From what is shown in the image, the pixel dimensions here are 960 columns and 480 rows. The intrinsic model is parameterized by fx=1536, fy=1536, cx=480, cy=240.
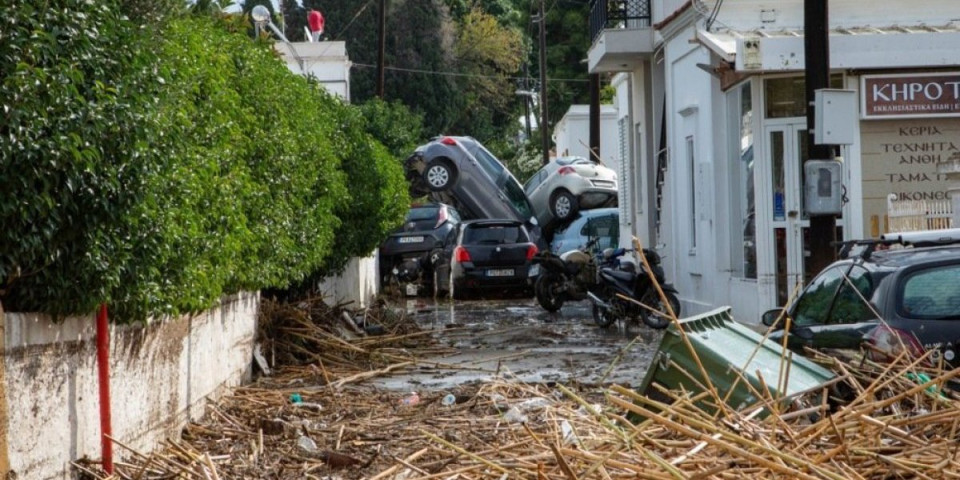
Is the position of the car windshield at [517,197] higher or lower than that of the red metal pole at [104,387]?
higher

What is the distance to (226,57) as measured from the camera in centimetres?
1248

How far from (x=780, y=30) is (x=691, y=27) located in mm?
2291

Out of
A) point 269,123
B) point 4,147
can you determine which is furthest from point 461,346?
point 4,147

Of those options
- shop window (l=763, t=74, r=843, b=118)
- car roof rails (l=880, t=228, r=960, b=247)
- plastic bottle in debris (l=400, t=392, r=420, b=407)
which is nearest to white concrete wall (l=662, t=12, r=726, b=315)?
shop window (l=763, t=74, r=843, b=118)

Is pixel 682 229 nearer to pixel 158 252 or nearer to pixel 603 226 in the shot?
pixel 603 226

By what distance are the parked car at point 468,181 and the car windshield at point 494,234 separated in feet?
18.0

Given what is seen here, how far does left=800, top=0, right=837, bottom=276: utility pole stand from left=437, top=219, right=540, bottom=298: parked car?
15.8m

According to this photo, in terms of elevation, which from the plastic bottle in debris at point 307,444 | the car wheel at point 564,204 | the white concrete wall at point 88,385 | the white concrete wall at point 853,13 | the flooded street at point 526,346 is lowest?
the flooded street at point 526,346

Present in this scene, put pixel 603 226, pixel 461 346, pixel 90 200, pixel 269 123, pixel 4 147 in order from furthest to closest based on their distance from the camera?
pixel 603 226 < pixel 461 346 < pixel 269 123 < pixel 90 200 < pixel 4 147

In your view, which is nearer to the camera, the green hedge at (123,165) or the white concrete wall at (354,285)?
the green hedge at (123,165)

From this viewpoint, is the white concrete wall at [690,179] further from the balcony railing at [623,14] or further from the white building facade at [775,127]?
the balcony railing at [623,14]

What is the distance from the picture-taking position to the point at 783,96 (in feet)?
71.1

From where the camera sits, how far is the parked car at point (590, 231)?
36625mm

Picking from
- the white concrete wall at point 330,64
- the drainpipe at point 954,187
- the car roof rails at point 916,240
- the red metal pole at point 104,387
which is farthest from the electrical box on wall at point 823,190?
the white concrete wall at point 330,64
